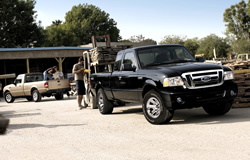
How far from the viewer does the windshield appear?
9.12 m

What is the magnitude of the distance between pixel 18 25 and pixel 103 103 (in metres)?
47.2

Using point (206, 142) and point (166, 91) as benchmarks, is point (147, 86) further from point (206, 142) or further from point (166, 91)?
point (206, 142)

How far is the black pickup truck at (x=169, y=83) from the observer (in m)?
7.77

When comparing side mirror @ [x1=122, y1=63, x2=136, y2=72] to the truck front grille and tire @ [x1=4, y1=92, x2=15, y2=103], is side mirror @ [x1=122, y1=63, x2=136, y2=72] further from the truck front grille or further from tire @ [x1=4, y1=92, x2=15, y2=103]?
tire @ [x1=4, y1=92, x2=15, y2=103]

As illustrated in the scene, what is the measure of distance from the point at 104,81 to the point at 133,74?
1943 mm

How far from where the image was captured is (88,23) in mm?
92375

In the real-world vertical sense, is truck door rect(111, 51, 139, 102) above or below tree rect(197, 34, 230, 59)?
below

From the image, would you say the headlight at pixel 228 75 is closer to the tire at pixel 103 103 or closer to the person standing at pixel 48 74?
the tire at pixel 103 103

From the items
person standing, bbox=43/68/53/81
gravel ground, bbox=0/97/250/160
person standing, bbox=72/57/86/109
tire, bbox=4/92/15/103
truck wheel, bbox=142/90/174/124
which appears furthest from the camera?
tire, bbox=4/92/15/103

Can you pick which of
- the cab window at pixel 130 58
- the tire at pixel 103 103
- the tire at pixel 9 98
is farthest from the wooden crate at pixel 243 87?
the tire at pixel 9 98

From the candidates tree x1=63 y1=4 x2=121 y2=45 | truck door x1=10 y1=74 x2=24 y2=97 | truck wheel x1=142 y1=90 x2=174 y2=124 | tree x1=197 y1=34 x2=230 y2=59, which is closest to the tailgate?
truck door x1=10 y1=74 x2=24 y2=97

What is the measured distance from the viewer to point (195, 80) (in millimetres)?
7855

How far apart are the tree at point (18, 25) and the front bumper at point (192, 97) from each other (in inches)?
1967

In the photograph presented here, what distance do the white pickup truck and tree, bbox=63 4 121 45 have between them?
68262 mm
